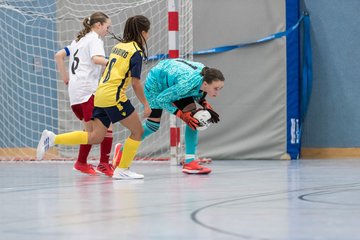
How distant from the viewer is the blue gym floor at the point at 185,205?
3250mm

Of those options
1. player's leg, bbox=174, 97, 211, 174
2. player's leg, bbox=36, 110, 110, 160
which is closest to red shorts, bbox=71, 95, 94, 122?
player's leg, bbox=36, 110, 110, 160

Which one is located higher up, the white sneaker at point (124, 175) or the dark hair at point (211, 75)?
the dark hair at point (211, 75)

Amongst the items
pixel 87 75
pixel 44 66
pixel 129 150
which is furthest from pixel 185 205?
pixel 44 66

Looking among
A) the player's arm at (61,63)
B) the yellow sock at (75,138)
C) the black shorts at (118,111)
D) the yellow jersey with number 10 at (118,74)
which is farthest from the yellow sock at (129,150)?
the player's arm at (61,63)

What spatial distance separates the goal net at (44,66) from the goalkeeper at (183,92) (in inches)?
85.1

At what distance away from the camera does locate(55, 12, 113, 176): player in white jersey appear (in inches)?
260

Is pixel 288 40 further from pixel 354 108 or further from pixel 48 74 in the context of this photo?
pixel 48 74

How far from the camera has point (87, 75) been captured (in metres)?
6.75

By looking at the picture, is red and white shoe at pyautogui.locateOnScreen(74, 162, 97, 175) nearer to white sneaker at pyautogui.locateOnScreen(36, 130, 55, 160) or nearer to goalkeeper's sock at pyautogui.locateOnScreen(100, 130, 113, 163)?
goalkeeper's sock at pyautogui.locateOnScreen(100, 130, 113, 163)

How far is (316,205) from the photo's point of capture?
413 centimetres

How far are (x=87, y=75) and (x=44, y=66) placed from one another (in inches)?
102

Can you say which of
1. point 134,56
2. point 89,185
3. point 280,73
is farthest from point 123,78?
point 280,73

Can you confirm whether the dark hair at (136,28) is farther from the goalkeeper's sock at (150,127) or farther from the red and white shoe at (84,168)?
the red and white shoe at (84,168)

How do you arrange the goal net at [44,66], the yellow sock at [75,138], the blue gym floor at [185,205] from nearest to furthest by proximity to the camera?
1. the blue gym floor at [185,205]
2. the yellow sock at [75,138]
3. the goal net at [44,66]
